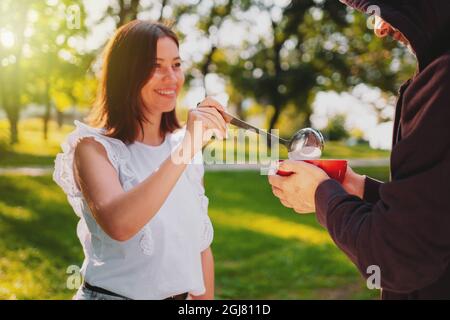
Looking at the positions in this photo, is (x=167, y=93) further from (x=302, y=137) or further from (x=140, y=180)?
(x=302, y=137)

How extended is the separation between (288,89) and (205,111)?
71.5ft

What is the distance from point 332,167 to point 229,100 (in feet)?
60.0

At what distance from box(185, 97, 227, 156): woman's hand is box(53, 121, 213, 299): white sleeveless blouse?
0.43 meters

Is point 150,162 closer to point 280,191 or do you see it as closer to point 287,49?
point 280,191

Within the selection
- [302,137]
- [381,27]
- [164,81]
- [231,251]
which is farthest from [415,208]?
[231,251]

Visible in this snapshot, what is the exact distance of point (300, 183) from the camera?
1.59 metres

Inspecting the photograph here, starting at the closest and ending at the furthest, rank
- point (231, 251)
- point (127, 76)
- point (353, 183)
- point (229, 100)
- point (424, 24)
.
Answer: point (424, 24) → point (353, 183) → point (127, 76) → point (231, 251) → point (229, 100)

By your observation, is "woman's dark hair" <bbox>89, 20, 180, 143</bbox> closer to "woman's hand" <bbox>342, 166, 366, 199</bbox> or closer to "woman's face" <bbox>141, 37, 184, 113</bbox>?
"woman's face" <bbox>141, 37, 184, 113</bbox>

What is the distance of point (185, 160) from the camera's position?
193cm

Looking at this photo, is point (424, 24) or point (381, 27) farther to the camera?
point (381, 27)

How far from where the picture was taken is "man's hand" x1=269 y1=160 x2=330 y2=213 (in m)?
1.56

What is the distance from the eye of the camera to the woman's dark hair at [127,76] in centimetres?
242

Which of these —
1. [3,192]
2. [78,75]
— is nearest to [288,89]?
[78,75]

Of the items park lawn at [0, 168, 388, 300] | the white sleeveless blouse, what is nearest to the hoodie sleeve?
the white sleeveless blouse
